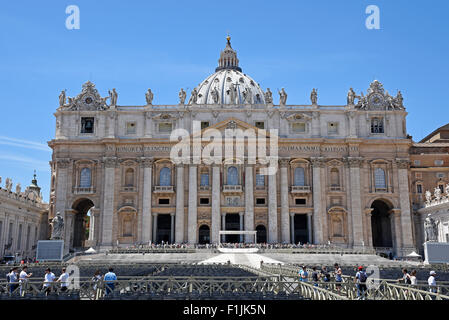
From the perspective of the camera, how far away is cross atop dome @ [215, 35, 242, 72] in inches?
4744

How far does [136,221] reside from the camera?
7044cm

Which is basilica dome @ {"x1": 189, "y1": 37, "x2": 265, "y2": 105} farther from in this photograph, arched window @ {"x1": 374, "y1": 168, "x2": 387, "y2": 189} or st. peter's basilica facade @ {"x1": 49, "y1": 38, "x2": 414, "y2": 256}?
arched window @ {"x1": 374, "y1": 168, "x2": 387, "y2": 189}

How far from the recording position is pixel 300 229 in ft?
243

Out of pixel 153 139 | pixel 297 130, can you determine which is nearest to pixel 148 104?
pixel 153 139

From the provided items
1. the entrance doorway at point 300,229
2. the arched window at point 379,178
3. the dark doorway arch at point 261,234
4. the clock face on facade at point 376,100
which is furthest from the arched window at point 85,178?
the clock face on facade at point 376,100

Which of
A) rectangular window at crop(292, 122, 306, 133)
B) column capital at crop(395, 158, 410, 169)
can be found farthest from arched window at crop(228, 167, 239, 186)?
column capital at crop(395, 158, 410, 169)

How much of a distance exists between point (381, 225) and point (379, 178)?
31.6 ft

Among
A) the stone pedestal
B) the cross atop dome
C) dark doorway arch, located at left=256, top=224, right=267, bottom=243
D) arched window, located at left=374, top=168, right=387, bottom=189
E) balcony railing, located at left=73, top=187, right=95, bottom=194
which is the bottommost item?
the stone pedestal

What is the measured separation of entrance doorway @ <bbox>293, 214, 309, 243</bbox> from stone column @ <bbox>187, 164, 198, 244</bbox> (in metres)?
15.4

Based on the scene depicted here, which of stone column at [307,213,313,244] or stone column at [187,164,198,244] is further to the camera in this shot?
stone column at [307,213,313,244]

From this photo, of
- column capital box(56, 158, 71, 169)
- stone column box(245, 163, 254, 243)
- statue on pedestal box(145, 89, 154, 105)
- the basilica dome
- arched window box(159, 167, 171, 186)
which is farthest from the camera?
the basilica dome

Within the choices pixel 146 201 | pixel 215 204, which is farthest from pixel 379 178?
pixel 146 201
